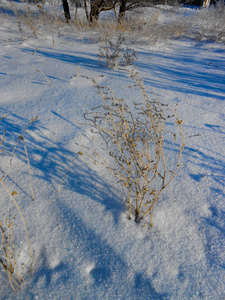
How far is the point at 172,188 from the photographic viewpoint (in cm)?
127

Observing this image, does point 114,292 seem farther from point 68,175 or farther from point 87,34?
point 87,34

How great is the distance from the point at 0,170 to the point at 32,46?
124 inches

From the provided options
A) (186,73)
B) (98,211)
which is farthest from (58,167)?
(186,73)

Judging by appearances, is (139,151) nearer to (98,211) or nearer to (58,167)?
(98,211)

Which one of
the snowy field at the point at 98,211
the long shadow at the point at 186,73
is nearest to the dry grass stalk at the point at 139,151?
the snowy field at the point at 98,211

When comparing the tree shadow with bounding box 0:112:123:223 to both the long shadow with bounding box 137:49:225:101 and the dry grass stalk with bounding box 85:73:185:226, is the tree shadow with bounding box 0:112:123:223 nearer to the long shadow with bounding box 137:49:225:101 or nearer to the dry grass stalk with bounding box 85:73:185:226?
the dry grass stalk with bounding box 85:73:185:226

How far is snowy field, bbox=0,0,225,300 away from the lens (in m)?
0.88

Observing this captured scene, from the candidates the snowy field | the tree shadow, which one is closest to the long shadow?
the snowy field

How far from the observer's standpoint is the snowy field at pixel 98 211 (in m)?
0.88

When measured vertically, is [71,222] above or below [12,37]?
below

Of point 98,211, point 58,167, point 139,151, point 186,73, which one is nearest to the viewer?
point 139,151

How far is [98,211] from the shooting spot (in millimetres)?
1149

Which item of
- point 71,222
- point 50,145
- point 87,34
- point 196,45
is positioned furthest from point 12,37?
point 71,222

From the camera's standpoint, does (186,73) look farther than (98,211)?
Yes
